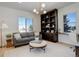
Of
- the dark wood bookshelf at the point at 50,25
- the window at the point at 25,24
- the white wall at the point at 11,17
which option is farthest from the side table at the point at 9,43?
the dark wood bookshelf at the point at 50,25

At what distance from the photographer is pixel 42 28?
8234 millimetres

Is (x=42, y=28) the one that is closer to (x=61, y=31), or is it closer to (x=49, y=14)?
(x=49, y=14)

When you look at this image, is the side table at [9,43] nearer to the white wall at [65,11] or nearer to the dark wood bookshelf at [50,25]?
the dark wood bookshelf at [50,25]

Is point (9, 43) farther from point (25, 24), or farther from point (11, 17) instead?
point (25, 24)

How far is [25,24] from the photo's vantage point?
6949mm

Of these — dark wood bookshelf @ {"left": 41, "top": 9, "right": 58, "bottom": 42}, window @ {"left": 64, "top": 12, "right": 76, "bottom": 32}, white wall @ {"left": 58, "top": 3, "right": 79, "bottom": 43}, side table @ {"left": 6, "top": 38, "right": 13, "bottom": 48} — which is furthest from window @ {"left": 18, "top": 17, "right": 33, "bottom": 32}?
window @ {"left": 64, "top": 12, "right": 76, "bottom": 32}

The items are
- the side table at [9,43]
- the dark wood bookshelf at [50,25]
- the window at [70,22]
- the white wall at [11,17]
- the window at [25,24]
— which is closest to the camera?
the side table at [9,43]

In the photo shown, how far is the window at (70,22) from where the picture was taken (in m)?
5.33

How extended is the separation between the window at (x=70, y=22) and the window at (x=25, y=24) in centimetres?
310

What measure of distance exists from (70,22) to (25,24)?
3.64 m

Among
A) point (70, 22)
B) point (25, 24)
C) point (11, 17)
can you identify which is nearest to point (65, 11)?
→ point (70, 22)

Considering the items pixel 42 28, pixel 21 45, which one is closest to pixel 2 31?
pixel 21 45

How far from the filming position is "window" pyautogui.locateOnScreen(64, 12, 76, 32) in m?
5.33

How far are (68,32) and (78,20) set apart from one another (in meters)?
1.23
